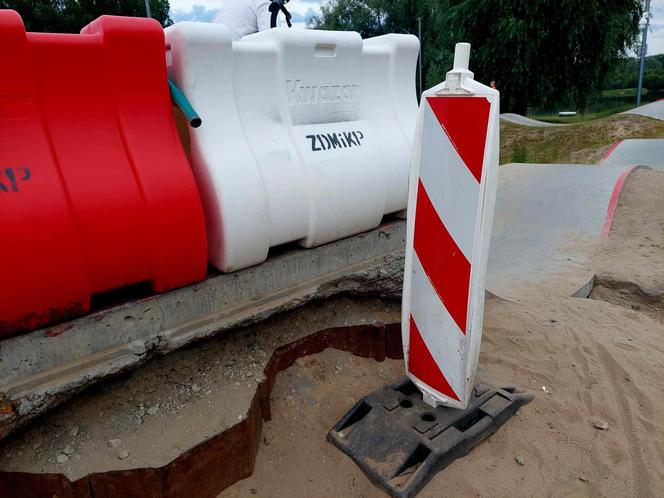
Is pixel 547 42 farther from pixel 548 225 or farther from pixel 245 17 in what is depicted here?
pixel 245 17

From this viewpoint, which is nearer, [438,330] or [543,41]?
[438,330]

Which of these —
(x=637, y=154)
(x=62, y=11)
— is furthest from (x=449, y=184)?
(x=62, y=11)

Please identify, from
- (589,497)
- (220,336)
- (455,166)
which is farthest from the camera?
(220,336)

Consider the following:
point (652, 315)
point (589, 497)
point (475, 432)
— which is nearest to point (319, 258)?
point (475, 432)

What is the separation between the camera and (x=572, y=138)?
12.1 m

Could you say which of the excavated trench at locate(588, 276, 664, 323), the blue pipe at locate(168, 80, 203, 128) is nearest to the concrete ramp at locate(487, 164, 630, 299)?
the excavated trench at locate(588, 276, 664, 323)

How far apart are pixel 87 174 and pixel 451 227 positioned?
1282 mm

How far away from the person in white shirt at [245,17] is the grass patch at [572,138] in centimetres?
886

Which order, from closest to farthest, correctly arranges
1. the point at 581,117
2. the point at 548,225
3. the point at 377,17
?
the point at 548,225 → the point at 581,117 → the point at 377,17

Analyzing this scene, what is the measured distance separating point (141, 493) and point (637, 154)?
10.7 m

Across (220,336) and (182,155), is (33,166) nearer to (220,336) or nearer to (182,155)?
(182,155)

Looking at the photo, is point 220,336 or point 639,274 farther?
point 639,274

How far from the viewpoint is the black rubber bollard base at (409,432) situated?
6.42ft

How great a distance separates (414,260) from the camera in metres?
2.04
